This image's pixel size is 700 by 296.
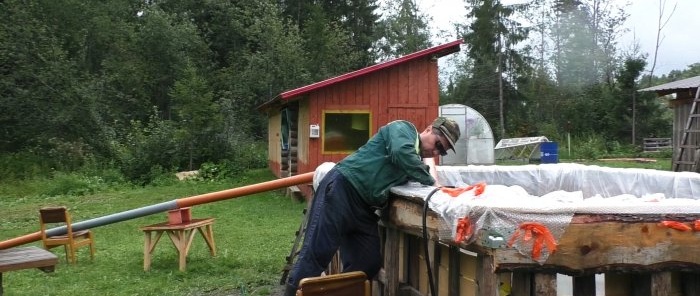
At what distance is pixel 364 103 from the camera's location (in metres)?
14.0

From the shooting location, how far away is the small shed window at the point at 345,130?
13922 millimetres

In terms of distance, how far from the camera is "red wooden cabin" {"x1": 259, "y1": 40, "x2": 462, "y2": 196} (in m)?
13.8

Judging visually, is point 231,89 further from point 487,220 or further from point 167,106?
point 487,220

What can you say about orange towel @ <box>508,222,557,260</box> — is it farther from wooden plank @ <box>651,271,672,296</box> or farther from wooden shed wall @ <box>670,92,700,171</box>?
wooden shed wall @ <box>670,92,700,171</box>

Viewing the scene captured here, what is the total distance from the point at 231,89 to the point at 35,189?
1313 centimetres

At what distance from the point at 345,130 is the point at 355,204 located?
10.3m

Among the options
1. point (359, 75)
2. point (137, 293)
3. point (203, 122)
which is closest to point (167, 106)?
point (203, 122)

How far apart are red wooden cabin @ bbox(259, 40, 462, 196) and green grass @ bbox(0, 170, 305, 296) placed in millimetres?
1460

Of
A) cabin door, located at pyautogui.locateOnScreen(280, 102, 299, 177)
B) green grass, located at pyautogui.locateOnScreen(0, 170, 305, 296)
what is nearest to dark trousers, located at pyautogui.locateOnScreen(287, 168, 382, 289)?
green grass, located at pyautogui.locateOnScreen(0, 170, 305, 296)

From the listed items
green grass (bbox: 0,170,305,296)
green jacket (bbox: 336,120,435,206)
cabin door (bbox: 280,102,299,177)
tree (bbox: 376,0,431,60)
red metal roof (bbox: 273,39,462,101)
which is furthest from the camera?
tree (bbox: 376,0,431,60)

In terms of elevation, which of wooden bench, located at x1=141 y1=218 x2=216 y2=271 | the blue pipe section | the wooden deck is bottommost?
wooden bench, located at x1=141 y1=218 x2=216 y2=271

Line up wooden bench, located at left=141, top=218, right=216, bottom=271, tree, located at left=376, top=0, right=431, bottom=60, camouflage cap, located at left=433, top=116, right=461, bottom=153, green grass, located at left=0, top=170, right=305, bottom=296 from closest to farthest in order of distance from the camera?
camouflage cap, located at left=433, top=116, right=461, bottom=153
green grass, located at left=0, top=170, right=305, bottom=296
wooden bench, located at left=141, top=218, right=216, bottom=271
tree, located at left=376, top=0, right=431, bottom=60

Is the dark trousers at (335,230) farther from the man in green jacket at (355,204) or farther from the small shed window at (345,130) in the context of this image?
the small shed window at (345,130)

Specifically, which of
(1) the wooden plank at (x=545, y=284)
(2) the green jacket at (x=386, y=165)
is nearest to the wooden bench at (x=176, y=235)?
(2) the green jacket at (x=386, y=165)
